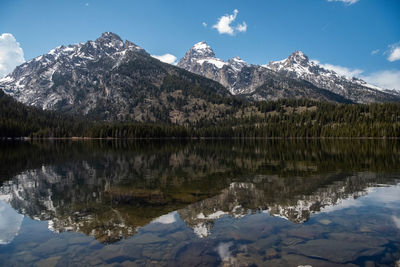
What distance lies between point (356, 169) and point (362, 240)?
112ft

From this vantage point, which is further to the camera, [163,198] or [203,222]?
[163,198]

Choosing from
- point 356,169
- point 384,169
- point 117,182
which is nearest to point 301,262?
point 117,182

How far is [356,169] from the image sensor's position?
46031 millimetres

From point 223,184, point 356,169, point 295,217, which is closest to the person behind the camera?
point 295,217

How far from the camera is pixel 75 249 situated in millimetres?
16000

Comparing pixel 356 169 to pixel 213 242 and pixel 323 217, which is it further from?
pixel 213 242

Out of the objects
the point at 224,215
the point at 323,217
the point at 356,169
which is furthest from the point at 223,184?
the point at 356,169

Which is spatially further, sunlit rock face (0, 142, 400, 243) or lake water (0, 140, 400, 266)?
sunlit rock face (0, 142, 400, 243)

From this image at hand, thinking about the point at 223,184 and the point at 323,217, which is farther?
the point at 223,184

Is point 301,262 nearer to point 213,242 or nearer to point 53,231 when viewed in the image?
point 213,242

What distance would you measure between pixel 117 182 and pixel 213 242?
24169 millimetres

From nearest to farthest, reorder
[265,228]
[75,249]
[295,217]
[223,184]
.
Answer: [75,249]
[265,228]
[295,217]
[223,184]

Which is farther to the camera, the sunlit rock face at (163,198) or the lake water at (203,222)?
the sunlit rock face at (163,198)

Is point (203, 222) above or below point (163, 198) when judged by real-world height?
below
